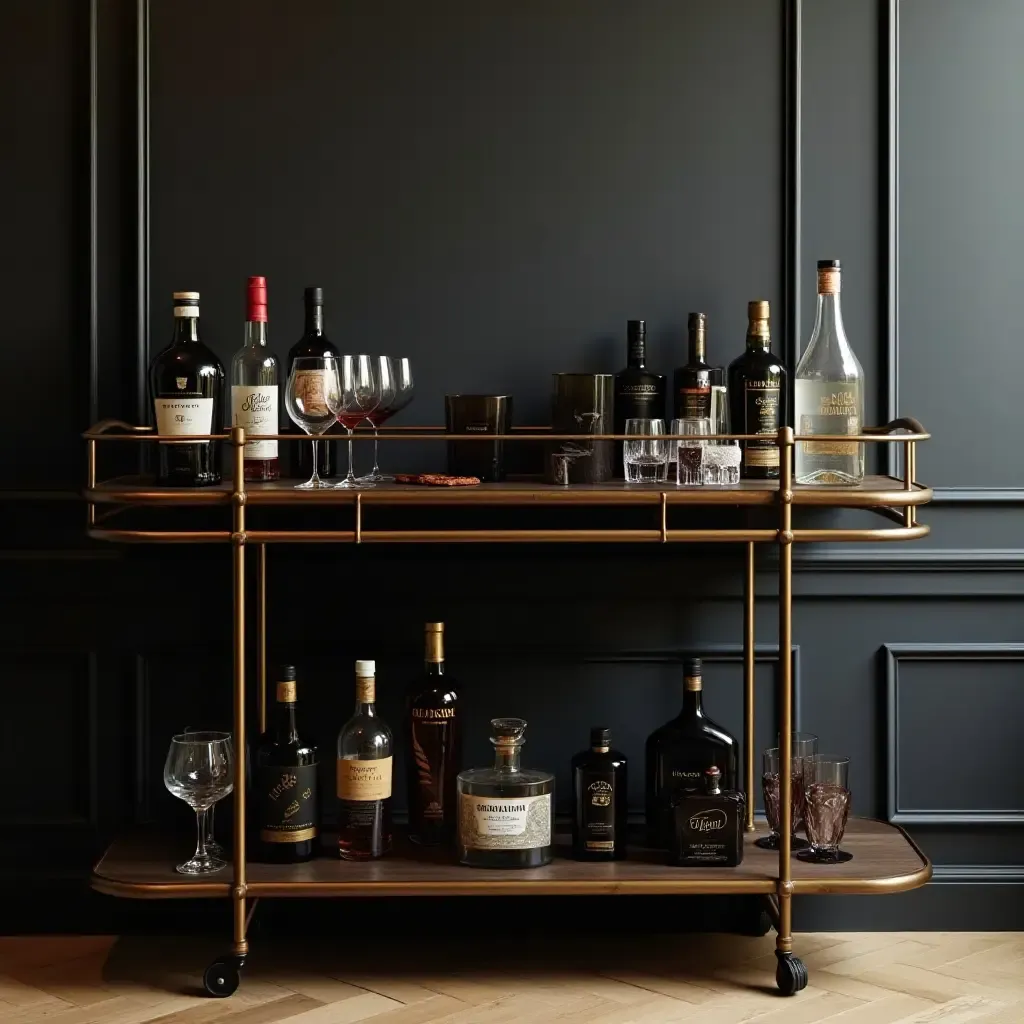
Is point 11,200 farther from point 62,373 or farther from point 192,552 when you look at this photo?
point 192,552

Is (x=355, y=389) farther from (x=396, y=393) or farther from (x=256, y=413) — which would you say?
(x=256, y=413)

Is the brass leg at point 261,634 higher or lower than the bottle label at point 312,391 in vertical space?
lower

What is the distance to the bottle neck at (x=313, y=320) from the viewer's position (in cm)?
243

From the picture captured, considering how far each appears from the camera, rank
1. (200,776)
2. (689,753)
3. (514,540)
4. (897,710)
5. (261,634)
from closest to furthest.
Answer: (514,540) → (200,776) → (689,753) → (261,634) → (897,710)

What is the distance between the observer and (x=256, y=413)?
7.68 feet

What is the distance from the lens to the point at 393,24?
2.58m

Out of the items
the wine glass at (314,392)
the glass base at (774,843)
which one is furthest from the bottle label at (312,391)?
the glass base at (774,843)

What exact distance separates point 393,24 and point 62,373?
0.88m

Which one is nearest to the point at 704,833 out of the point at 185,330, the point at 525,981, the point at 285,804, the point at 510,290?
the point at 525,981

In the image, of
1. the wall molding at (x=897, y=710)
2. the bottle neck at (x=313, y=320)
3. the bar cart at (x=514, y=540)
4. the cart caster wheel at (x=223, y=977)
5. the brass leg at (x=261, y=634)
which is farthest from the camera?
the wall molding at (x=897, y=710)

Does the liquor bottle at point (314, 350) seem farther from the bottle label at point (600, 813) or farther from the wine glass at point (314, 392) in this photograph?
the bottle label at point (600, 813)

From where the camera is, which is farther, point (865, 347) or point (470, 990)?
point (865, 347)

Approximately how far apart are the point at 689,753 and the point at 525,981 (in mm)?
474

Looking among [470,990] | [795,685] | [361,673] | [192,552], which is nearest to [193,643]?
[192,552]
